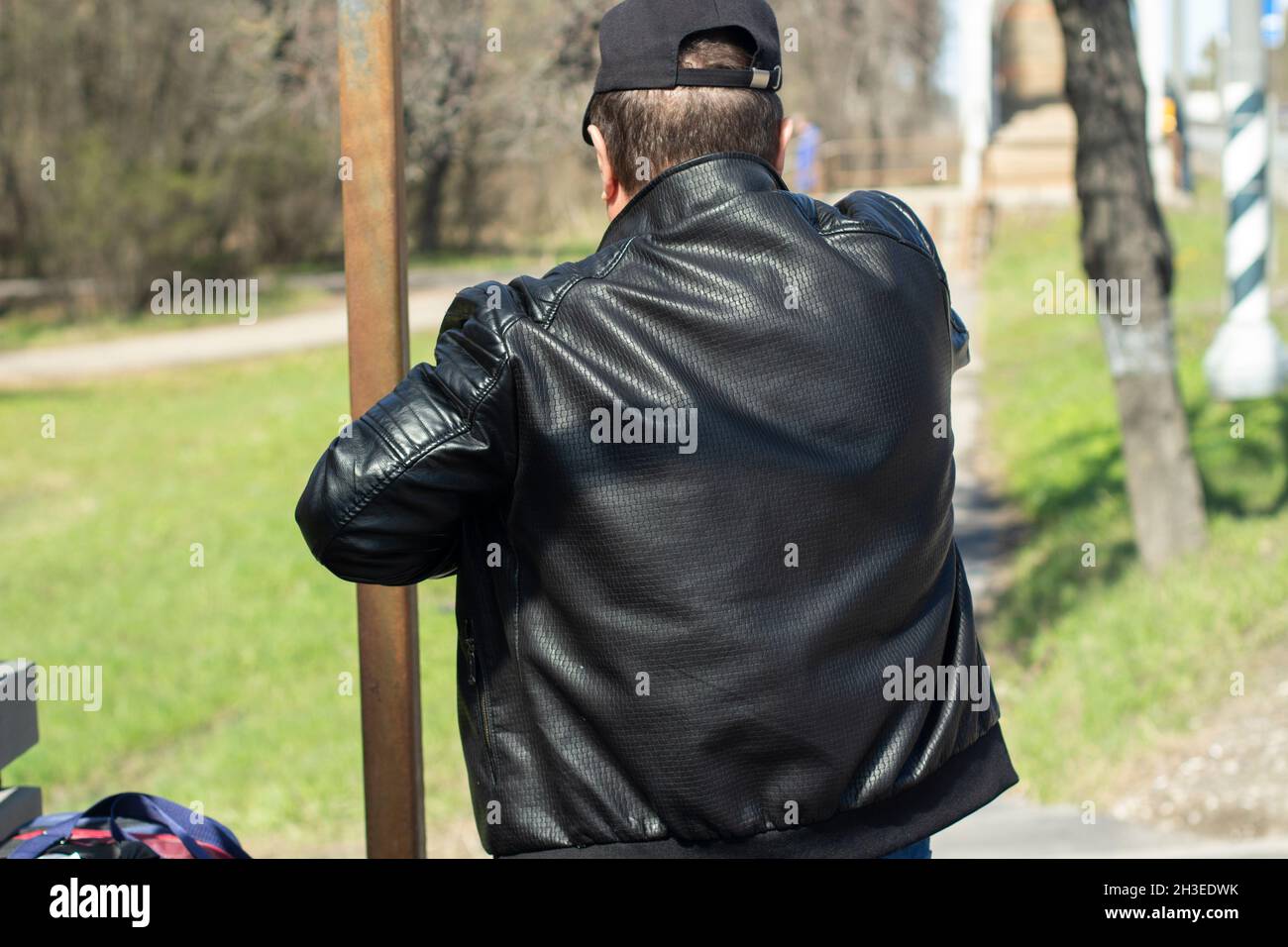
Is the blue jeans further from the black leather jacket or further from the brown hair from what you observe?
the brown hair

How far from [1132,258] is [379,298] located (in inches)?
172

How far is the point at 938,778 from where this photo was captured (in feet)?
5.87

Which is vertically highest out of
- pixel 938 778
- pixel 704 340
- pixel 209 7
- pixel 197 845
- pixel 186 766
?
pixel 209 7

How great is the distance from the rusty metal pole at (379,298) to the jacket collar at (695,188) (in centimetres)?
68

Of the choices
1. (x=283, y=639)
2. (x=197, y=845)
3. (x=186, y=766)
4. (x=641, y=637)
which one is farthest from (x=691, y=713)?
(x=283, y=639)

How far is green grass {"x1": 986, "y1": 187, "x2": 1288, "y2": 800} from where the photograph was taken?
5.01 metres

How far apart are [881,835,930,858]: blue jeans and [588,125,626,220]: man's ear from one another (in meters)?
0.84

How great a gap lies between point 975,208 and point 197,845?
18.5m

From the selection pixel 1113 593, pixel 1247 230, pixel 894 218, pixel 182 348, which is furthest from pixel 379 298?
pixel 182 348

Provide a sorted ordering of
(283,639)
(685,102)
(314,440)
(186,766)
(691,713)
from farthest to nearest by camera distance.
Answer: (314,440)
(283,639)
(186,766)
(685,102)
(691,713)

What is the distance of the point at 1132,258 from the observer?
233 inches

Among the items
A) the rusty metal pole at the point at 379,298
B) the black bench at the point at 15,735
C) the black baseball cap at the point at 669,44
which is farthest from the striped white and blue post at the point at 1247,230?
the black bench at the point at 15,735

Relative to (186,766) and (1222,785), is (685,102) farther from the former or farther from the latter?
(186,766)

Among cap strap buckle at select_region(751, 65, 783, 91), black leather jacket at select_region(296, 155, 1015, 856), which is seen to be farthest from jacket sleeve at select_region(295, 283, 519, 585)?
cap strap buckle at select_region(751, 65, 783, 91)
